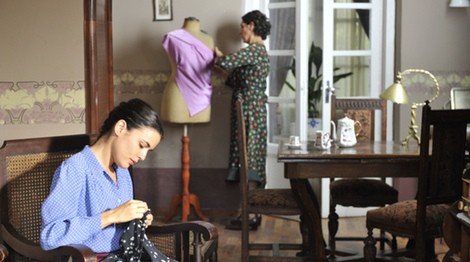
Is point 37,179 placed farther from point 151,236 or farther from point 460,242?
point 460,242

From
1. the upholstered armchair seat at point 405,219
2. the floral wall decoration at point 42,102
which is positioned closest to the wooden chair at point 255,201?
the upholstered armchair seat at point 405,219

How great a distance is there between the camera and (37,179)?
2.96m

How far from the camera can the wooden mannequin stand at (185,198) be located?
241 inches

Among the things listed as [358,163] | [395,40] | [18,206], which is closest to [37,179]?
[18,206]

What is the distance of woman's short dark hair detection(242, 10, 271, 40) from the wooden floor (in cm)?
141

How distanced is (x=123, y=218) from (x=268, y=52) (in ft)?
12.7

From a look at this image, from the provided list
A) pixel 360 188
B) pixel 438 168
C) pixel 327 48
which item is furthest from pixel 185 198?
pixel 438 168

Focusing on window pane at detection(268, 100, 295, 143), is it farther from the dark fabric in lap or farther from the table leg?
the dark fabric in lap

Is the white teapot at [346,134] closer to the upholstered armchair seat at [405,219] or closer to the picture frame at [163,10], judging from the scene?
the upholstered armchair seat at [405,219]

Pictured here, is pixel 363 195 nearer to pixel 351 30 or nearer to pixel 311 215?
pixel 311 215

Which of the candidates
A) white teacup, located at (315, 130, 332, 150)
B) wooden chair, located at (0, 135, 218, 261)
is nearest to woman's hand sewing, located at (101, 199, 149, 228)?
wooden chair, located at (0, 135, 218, 261)

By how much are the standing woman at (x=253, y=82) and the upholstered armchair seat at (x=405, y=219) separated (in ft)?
5.96

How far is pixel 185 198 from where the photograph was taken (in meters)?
6.12

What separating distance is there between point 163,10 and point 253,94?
1031 mm
